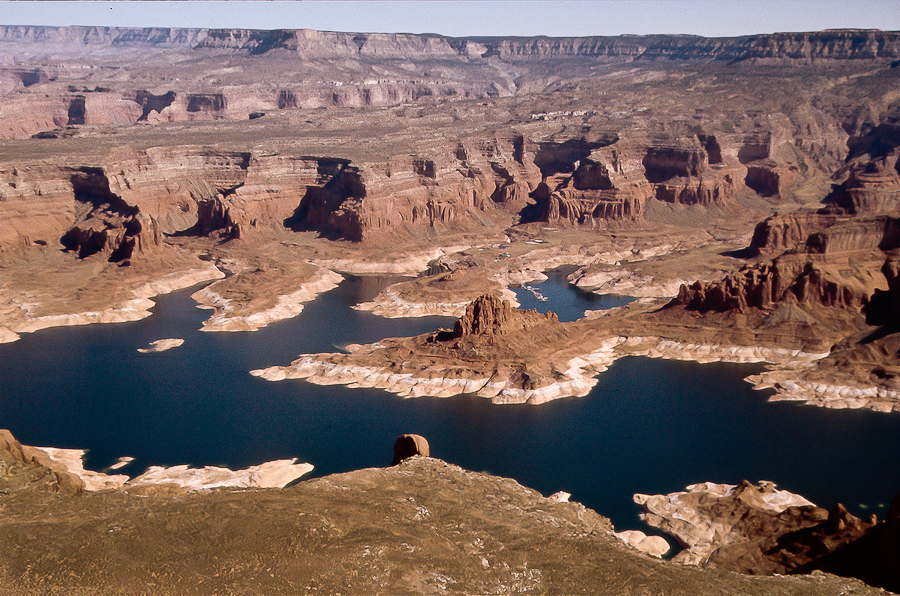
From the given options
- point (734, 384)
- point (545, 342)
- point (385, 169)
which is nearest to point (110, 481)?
point (545, 342)

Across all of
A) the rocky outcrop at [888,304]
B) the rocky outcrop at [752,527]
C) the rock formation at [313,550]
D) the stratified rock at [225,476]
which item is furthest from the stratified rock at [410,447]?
the rocky outcrop at [888,304]

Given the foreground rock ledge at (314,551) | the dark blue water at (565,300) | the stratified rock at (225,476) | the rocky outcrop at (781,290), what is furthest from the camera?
the dark blue water at (565,300)

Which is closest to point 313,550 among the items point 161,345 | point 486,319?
point 486,319

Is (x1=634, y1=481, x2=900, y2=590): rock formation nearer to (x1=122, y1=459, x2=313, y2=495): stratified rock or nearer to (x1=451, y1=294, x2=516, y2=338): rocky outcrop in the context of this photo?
(x1=122, y1=459, x2=313, y2=495): stratified rock

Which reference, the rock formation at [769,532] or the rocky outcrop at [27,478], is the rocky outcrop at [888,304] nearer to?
the rock formation at [769,532]

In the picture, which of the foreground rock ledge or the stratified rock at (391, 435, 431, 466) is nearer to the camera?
the foreground rock ledge

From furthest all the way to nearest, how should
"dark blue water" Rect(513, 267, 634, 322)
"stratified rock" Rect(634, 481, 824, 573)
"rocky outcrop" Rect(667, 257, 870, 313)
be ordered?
1. "dark blue water" Rect(513, 267, 634, 322)
2. "rocky outcrop" Rect(667, 257, 870, 313)
3. "stratified rock" Rect(634, 481, 824, 573)

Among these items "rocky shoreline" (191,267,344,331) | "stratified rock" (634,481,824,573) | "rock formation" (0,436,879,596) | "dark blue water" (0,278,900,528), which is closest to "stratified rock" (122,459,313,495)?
"dark blue water" (0,278,900,528)
